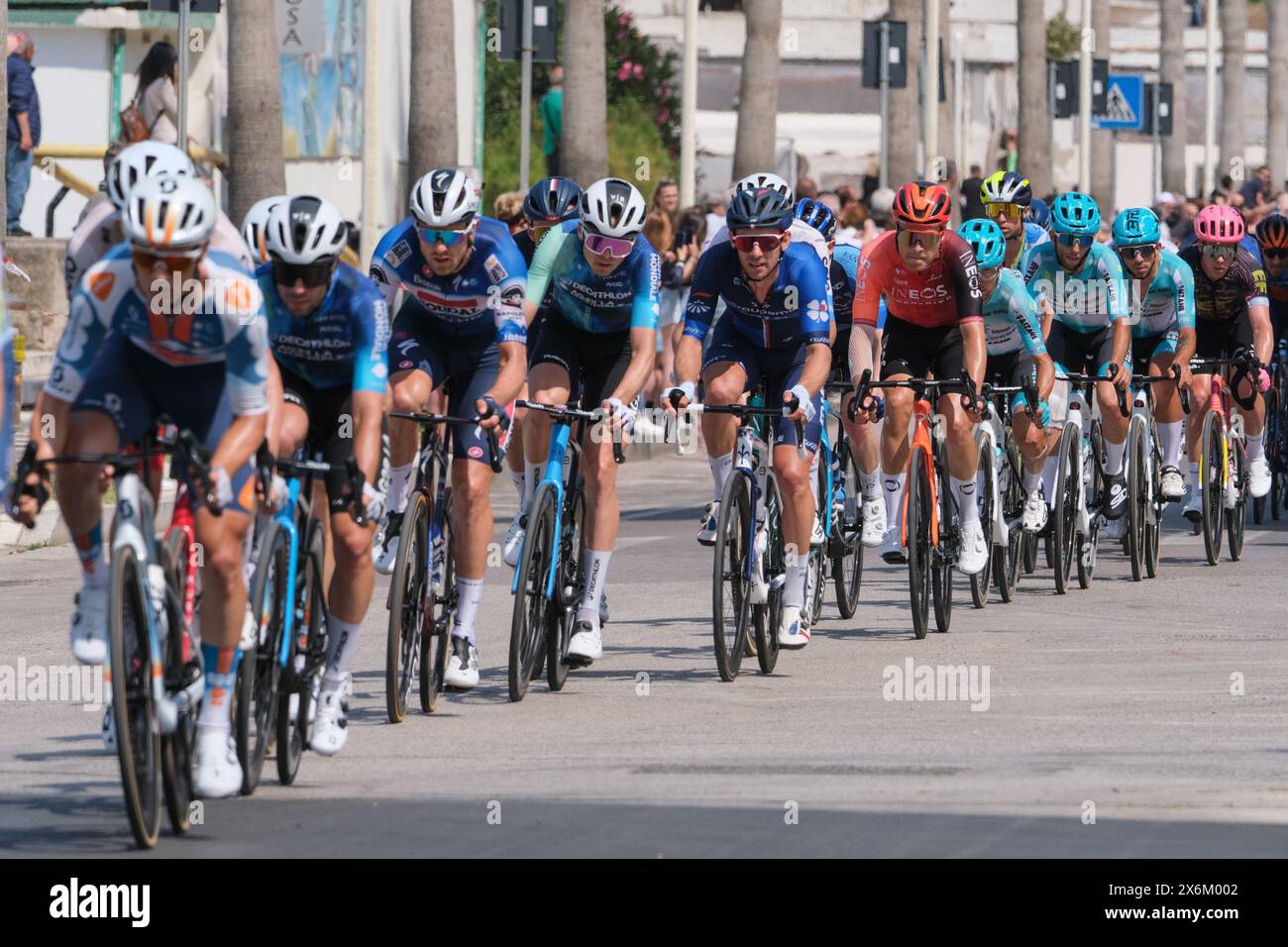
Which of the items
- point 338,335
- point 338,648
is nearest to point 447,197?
point 338,335

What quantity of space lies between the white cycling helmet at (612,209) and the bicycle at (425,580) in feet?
3.97

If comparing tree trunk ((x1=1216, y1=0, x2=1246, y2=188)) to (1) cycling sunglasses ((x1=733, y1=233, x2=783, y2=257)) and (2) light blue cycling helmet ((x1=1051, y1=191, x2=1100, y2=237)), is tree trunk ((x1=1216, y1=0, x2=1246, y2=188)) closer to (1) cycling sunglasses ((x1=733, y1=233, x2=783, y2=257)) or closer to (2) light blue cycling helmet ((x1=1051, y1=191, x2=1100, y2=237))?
(2) light blue cycling helmet ((x1=1051, y1=191, x2=1100, y2=237))

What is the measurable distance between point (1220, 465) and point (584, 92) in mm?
11079

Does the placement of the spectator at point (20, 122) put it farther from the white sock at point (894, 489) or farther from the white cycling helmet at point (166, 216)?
the white cycling helmet at point (166, 216)

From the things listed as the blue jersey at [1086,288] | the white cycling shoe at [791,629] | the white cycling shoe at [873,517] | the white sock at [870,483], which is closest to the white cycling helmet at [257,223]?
the white cycling shoe at [791,629]

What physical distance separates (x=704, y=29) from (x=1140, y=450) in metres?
61.3

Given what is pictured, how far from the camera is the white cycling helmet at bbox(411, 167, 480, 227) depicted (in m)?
10.8

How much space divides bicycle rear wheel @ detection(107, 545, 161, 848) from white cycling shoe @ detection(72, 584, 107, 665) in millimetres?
196

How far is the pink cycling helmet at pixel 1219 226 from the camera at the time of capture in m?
17.4

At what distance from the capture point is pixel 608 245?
460 inches

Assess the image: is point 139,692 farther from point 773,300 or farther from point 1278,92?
point 1278,92
